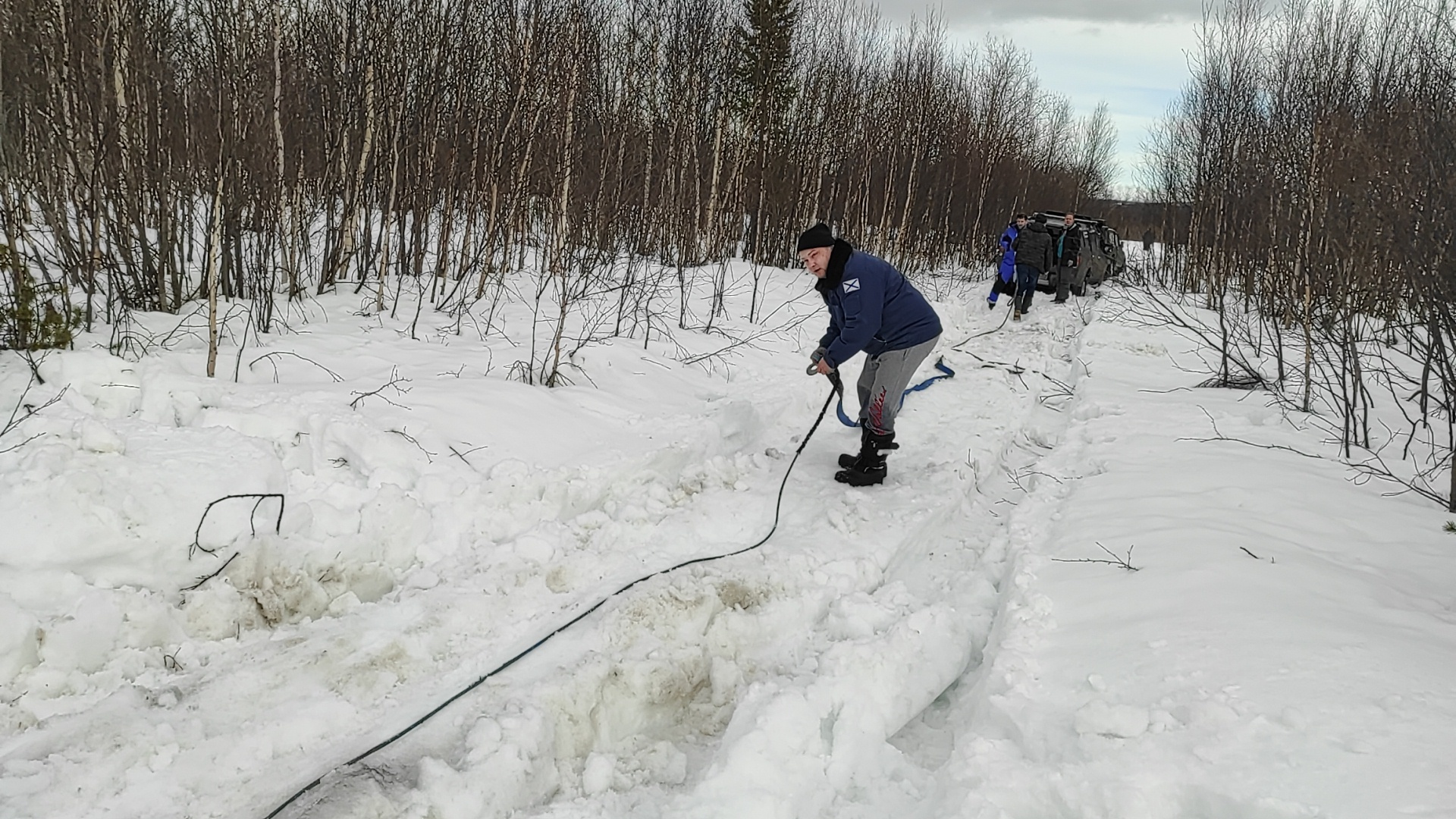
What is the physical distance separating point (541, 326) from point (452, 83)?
11.5ft

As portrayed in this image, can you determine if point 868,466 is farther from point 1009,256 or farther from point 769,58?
point 769,58

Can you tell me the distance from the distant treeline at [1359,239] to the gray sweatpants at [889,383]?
2734mm

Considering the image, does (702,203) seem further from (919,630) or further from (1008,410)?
(919,630)

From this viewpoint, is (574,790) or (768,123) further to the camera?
(768,123)

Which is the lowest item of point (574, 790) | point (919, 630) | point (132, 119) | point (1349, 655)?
point (574, 790)

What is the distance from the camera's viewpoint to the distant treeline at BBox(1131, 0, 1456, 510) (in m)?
4.46

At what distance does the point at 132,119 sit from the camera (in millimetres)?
5199

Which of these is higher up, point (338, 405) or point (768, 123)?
point (768, 123)

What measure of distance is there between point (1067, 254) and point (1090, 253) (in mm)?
1894

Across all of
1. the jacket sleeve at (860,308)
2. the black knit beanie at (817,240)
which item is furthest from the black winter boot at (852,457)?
the black knit beanie at (817,240)

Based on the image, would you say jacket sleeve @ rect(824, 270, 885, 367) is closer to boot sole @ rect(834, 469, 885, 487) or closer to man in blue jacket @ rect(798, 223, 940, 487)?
man in blue jacket @ rect(798, 223, 940, 487)

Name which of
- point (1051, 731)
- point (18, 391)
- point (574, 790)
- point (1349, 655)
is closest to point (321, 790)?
point (574, 790)

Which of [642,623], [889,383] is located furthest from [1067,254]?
[642,623]

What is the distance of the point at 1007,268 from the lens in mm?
13688
